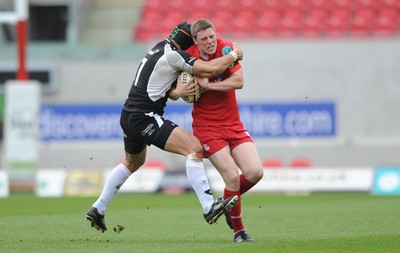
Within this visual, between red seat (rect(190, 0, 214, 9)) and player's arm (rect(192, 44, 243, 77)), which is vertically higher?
red seat (rect(190, 0, 214, 9))

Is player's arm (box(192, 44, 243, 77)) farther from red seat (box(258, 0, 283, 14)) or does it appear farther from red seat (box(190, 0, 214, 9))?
red seat (box(190, 0, 214, 9))

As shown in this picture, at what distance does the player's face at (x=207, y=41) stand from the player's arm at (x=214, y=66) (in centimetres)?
13

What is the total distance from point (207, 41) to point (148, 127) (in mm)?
1069

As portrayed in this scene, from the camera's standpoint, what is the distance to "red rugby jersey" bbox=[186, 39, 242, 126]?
32.7 ft

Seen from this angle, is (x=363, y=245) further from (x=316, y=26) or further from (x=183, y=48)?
(x=316, y=26)

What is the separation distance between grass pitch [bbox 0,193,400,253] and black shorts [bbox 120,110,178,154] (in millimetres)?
1041

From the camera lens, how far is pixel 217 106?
9992 mm

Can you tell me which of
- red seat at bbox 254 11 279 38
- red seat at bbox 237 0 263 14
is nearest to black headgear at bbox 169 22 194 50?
red seat at bbox 254 11 279 38

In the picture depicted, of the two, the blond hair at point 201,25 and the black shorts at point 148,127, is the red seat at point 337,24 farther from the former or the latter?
the blond hair at point 201,25

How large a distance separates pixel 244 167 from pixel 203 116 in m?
0.68

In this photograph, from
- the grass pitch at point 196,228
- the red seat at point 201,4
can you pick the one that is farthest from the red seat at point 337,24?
the grass pitch at point 196,228

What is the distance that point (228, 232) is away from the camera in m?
11.3

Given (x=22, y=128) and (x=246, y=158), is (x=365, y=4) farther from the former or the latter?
(x=246, y=158)

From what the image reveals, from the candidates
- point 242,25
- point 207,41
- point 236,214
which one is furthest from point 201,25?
point 242,25
